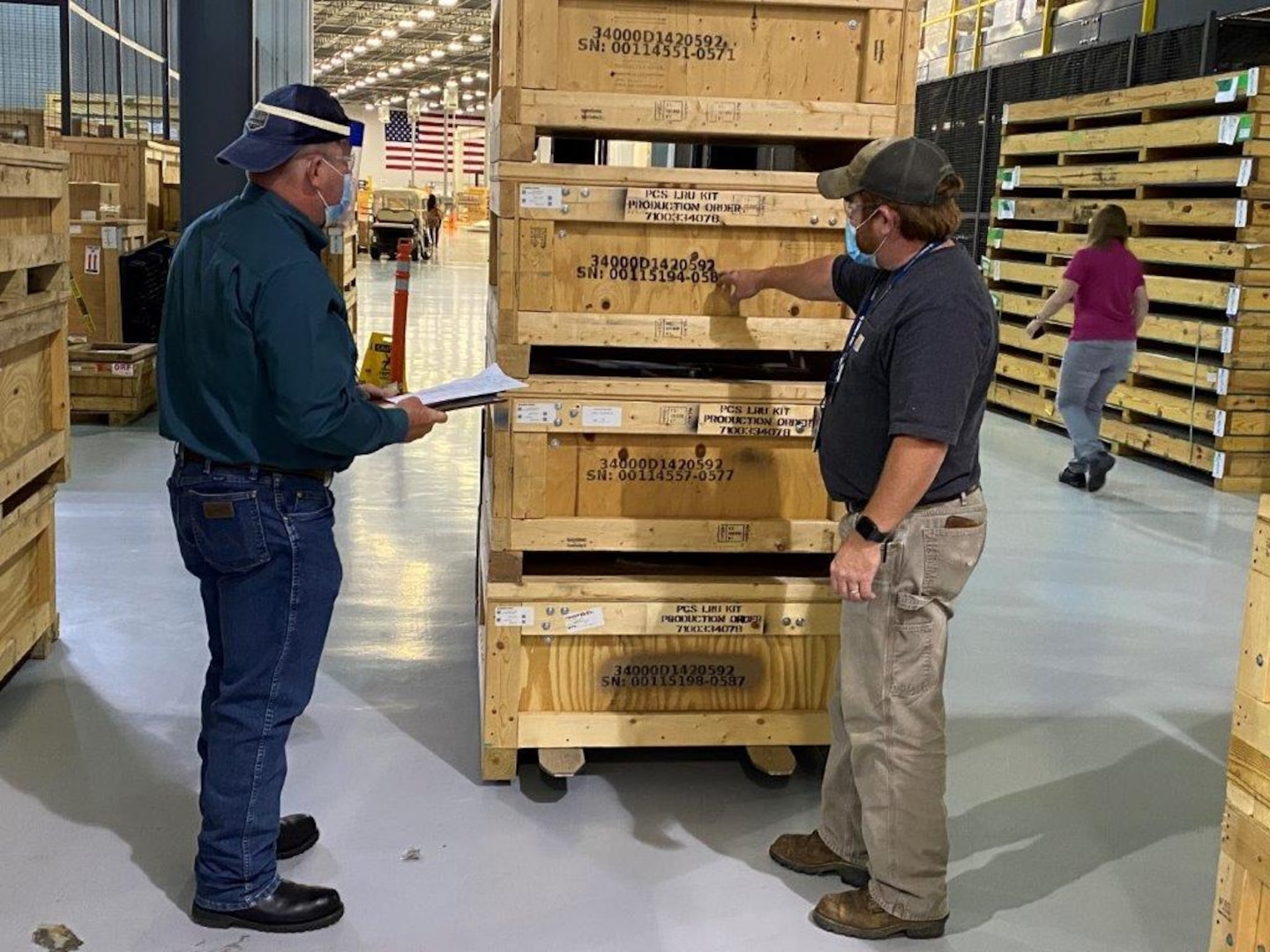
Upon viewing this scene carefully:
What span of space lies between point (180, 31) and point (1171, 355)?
25.7ft

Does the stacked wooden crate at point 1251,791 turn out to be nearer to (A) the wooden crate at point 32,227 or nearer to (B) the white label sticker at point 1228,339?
(A) the wooden crate at point 32,227

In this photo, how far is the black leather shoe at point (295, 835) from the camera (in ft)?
12.3

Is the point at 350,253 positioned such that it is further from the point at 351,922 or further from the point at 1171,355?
the point at 351,922

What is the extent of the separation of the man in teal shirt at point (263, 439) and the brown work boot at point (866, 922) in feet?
4.23

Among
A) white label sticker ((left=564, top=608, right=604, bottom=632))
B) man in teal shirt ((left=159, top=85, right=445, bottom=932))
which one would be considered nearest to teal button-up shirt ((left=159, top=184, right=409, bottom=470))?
man in teal shirt ((left=159, top=85, right=445, bottom=932))

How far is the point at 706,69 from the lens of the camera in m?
3.97

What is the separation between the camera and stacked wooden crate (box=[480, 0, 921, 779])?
3.95 metres

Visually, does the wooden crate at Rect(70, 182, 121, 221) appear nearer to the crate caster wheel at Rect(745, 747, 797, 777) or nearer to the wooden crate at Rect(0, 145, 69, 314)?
the wooden crate at Rect(0, 145, 69, 314)

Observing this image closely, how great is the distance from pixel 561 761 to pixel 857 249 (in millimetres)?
1865

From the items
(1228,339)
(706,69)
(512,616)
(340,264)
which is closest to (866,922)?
(512,616)

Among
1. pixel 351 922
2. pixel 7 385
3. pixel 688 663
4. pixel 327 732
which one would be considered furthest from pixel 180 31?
pixel 351 922

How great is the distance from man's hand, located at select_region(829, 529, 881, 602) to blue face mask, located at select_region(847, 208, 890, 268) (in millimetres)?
718

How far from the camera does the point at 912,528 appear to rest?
131 inches

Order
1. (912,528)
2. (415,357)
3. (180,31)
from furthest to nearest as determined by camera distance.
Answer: (415,357)
(180,31)
(912,528)
